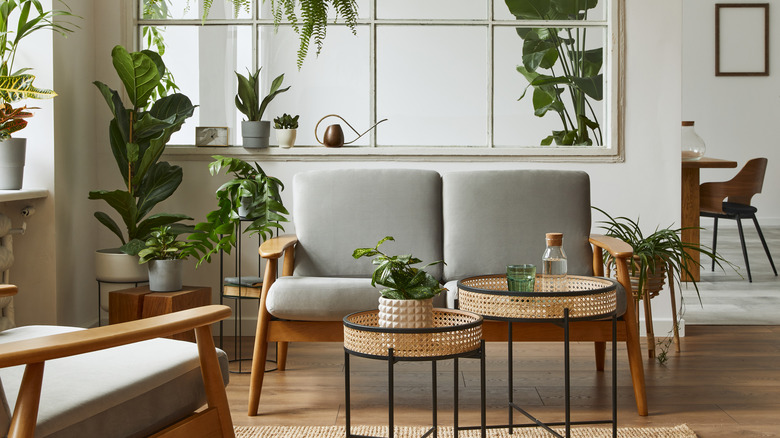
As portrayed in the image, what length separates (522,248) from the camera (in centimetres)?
320

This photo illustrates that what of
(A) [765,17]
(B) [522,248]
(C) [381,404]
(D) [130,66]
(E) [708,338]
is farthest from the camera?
(A) [765,17]

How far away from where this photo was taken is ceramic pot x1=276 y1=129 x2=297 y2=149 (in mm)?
4023

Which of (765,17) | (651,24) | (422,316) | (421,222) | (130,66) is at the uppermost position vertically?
(765,17)

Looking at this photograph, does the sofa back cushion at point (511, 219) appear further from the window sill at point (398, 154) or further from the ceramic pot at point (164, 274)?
the ceramic pot at point (164, 274)

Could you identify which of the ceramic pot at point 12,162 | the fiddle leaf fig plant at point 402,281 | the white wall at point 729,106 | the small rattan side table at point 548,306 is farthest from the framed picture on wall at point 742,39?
the fiddle leaf fig plant at point 402,281

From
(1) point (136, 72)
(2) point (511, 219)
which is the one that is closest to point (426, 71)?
(2) point (511, 219)

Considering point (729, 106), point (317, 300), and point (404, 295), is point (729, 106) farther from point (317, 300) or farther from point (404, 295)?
point (404, 295)

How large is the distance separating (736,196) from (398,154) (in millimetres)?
3610

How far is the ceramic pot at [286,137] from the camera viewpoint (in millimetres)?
Result: 4023

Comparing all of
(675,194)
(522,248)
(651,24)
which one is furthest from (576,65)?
(522,248)

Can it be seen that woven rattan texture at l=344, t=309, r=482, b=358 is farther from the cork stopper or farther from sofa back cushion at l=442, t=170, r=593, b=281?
sofa back cushion at l=442, t=170, r=593, b=281

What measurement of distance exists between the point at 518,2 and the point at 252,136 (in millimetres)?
1524

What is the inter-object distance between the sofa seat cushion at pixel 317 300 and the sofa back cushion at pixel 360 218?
415 mm

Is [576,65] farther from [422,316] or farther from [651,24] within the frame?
[422,316]
